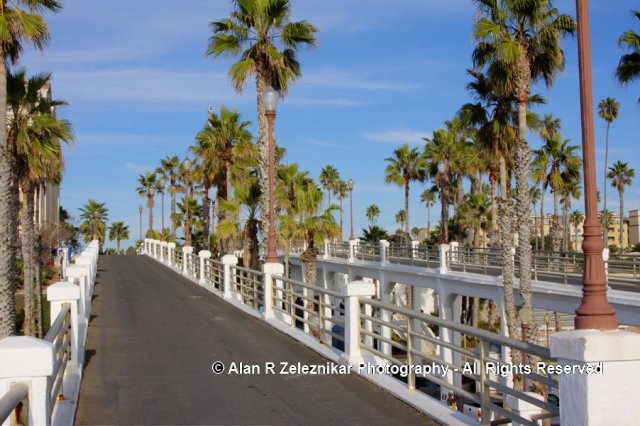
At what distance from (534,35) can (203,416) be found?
22482mm

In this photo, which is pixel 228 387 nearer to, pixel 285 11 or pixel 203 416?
pixel 203 416

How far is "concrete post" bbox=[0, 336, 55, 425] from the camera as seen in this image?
5430 mm

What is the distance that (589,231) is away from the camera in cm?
688

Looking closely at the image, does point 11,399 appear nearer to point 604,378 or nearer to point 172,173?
point 604,378

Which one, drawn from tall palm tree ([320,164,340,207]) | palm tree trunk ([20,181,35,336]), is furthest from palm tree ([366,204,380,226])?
palm tree trunk ([20,181,35,336])

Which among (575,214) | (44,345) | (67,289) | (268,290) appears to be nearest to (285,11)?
(268,290)

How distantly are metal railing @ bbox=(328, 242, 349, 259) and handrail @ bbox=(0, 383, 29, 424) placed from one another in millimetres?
44249

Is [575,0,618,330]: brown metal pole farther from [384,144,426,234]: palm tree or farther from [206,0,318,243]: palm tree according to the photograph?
[384,144,426,234]: palm tree

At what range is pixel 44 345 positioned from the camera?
5.68m

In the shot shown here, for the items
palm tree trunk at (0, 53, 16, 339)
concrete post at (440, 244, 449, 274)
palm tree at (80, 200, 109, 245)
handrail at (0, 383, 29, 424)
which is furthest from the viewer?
palm tree at (80, 200, 109, 245)

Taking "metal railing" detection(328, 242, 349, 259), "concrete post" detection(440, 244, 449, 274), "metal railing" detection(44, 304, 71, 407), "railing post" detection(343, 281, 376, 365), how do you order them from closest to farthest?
"metal railing" detection(44, 304, 71, 407)
"railing post" detection(343, 281, 376, 365)
"concrete post" detection(440, 244, 449, 274)
"metal railing" detection(328, 242, 349, 259)

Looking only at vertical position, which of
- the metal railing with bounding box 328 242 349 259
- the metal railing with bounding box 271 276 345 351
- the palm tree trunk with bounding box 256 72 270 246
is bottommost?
the metal railing with bounding box 271 276 345 351

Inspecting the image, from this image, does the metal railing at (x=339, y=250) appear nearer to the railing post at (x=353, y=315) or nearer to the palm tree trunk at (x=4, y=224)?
the palm tree trunk at (x=4, y=224)

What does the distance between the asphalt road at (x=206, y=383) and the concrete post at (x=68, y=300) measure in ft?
1.75
